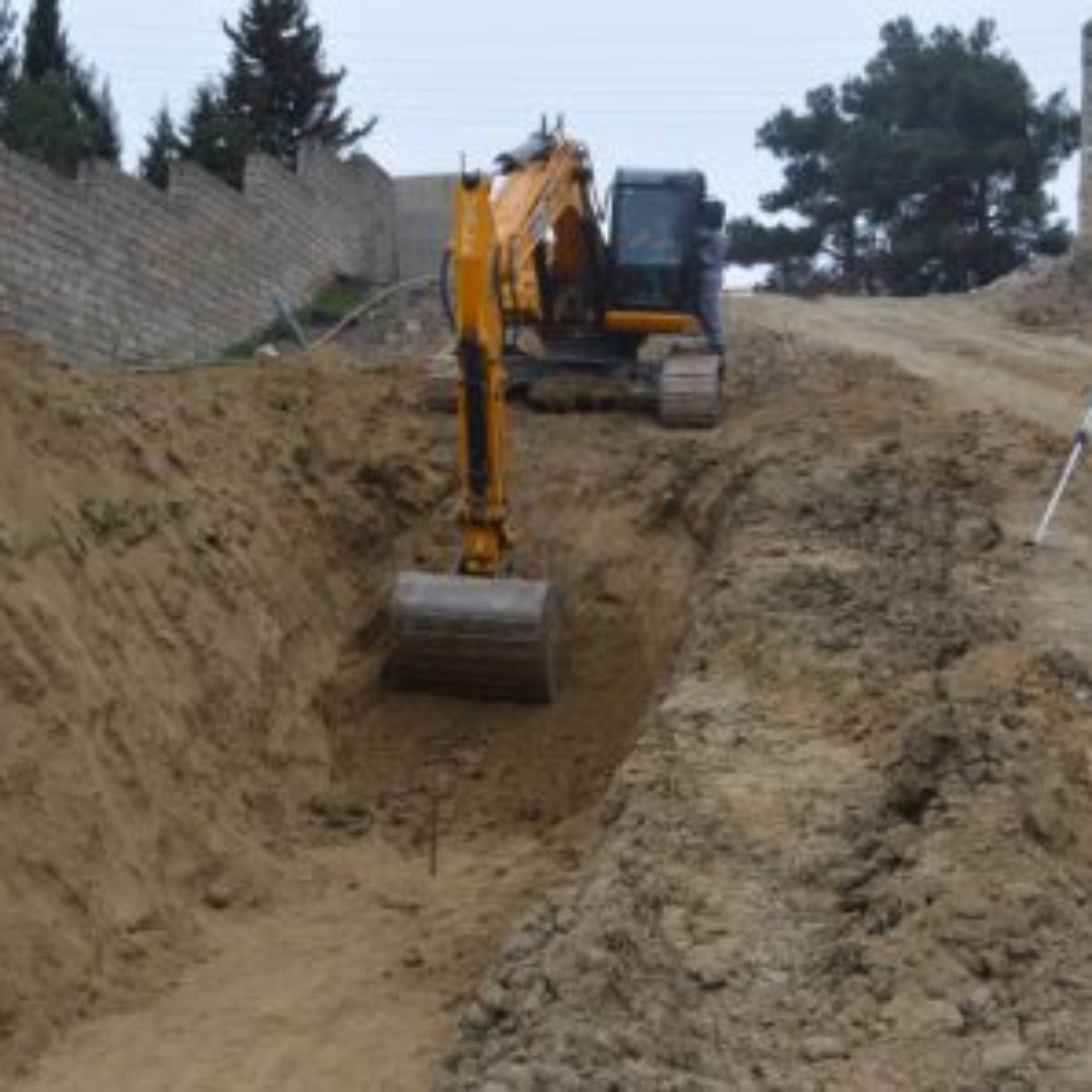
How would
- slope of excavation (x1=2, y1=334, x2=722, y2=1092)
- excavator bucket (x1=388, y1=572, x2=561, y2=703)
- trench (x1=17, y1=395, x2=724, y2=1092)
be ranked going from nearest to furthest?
trench (x1=17, y1=395, x2=724, y2=1092) < slope of excavation (x1=2, y1=334, x2=722, y2=1092) < excavator bucket (x1=388, y1=572, x2=561, y2=703)

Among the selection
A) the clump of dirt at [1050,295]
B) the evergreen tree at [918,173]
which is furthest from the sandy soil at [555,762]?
the evergreen tree at [918,173]

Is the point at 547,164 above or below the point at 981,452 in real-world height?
above

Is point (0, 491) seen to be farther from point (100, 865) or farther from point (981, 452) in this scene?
point (981, 452)

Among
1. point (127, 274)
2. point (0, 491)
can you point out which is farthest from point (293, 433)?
point (127, 274)

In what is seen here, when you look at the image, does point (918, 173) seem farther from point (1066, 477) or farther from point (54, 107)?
point (1066, 477)

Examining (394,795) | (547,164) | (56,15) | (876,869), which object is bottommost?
(394,795)

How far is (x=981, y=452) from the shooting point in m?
12.0

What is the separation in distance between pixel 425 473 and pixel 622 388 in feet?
8.24

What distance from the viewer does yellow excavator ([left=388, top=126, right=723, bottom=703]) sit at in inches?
389

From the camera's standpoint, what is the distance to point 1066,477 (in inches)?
431

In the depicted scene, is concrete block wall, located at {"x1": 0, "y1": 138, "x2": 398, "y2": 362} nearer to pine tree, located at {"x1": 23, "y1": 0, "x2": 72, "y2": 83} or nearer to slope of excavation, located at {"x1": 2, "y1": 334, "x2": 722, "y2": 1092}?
slope of excavation, located at {"x1": 2, "y1": 334, "x2": 722, "y2": 1092}

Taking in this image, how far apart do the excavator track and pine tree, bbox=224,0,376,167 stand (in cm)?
1938

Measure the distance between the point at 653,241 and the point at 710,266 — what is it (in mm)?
503

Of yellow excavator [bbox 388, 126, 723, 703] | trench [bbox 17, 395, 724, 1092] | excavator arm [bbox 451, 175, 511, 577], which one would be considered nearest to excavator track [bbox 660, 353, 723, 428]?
yellow excavator [bbox 388, 126, 723, 703]
